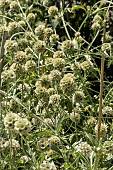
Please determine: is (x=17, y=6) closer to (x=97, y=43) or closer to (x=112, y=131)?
(x=97, y=43)

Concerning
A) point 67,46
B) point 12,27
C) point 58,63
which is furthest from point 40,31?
point 58,63

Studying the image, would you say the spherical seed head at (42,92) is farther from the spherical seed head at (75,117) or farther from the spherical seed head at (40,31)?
the spherical seed head at (40,31)

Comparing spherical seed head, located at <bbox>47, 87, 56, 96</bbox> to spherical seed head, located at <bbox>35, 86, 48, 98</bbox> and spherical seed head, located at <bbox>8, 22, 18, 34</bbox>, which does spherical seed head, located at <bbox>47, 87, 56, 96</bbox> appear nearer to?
spherical seed head, located at <bbox>35, 86, 48, 98</bbox>

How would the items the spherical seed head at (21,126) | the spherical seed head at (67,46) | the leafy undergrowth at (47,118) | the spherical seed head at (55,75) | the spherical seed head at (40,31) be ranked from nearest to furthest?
the spherical seed head at (21,126), the leafy undergrowth at (47,118), the spherical seed head at (55,75), the spherical seed head at (67,46), the spherical seed head at (40,31)

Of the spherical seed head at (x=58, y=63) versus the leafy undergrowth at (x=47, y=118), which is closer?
the leafy undergrowth at (x=47, y=118)

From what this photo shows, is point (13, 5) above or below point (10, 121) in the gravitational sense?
above

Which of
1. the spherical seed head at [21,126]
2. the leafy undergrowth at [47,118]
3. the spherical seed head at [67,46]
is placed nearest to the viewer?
the spherical seed head at [21,126]

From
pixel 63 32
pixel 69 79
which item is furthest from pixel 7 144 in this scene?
pixel 63 32

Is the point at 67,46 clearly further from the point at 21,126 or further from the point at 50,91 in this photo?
the point at 21,126

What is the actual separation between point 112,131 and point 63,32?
1.20 m

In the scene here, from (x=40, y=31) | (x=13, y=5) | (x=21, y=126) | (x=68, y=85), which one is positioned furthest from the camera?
(x=13, y=5)

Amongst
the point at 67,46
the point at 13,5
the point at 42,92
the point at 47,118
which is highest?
the point at 13,5

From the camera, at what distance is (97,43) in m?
2.66

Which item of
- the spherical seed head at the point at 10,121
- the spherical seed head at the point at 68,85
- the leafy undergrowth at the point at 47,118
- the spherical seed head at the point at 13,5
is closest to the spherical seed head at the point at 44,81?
the leafy undergrowth at the point at 47,118
